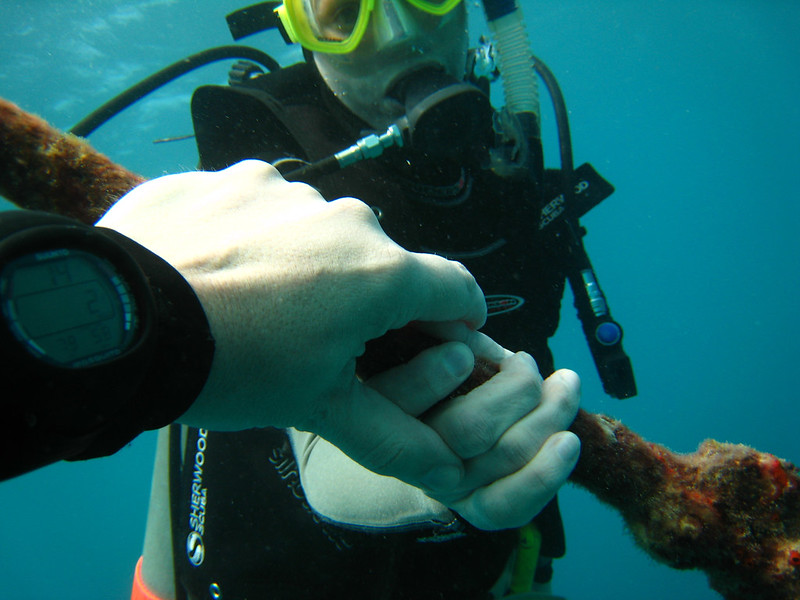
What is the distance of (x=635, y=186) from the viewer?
66.2 meters

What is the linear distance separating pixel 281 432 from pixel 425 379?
1.13 meters

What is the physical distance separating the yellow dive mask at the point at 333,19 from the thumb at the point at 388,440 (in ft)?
7.75

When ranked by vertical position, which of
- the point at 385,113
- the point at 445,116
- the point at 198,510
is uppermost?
the point at 385,113

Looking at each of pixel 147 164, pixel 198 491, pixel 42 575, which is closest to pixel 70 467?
pixel 42 575

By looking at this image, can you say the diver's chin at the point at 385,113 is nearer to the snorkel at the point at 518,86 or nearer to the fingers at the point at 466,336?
the snorkel at the point at 518,86

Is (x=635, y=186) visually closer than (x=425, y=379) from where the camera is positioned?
No

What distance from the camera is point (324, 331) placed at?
2.77 ft

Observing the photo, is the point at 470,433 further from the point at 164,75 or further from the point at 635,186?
the point at 635,186

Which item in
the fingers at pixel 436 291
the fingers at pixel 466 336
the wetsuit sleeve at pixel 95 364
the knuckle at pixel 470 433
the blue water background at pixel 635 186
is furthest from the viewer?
the blue water background at pixel 635 186

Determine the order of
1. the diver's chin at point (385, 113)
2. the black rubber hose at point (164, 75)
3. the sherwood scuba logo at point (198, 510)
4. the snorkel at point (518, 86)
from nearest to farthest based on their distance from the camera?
1. the sherwood scuba logo at point (198, 510)
2. the diver's chin at point (385, 113)
3. the snorkel at point (518, 86)
4. the black rubber hose at point (164, 75)

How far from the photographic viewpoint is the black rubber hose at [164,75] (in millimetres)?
3464

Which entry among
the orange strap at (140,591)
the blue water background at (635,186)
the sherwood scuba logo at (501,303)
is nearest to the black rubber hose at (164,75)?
the sherwood scuba logo at (501,303)

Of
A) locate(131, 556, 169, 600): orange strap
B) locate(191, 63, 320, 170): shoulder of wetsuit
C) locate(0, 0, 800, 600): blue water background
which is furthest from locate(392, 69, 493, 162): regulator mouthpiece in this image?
locate(0, 0, 800, 600): blue water background

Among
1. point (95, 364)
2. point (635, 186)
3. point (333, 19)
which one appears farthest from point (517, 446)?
point (635, 186)
